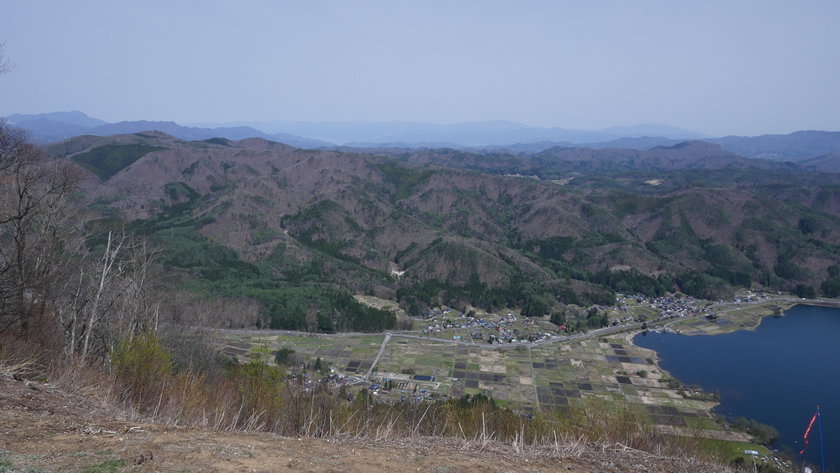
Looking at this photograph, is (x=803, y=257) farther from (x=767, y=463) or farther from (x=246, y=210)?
(x=246, y=210)

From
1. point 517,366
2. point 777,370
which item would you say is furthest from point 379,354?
point 777,370

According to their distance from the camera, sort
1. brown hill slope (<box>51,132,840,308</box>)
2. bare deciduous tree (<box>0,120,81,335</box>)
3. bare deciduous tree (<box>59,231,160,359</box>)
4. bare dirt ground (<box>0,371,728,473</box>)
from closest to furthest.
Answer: bare dirt ground (<box>0,371,728,473</box>) < bare deciduous tree (<box>0,120,81,335</box>) < bare deciduous tree (<box>59,231,160,359</box>) < brown hill slope (<box>51,132,840,308</box>)

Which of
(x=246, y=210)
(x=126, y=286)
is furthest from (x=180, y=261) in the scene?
(x=126, y=286)

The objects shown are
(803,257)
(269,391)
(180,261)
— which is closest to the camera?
(269,391)

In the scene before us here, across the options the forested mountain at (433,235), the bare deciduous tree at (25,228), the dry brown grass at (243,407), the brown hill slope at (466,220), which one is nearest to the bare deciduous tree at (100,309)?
the bare deciduous tree at (25,228)

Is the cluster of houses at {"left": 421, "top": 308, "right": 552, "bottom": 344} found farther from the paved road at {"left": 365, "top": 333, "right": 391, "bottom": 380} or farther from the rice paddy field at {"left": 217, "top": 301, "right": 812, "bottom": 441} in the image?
the paved road at {"left": 365, "top": 333, "right": 391, "bottom": 380}

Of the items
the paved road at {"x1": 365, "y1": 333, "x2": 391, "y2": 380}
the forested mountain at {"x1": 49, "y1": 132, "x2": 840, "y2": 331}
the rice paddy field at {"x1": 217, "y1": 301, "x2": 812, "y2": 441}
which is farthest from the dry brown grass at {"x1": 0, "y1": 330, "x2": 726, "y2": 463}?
the forested mountain at {"x1": 49, "y1": 132, "x2": 840, "y2": 331}
